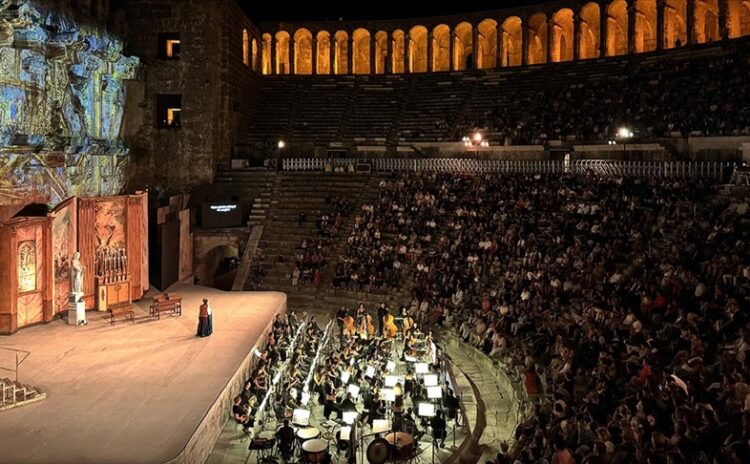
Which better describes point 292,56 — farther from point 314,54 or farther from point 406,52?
point 406,52

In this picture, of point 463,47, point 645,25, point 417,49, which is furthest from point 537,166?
point 417,49

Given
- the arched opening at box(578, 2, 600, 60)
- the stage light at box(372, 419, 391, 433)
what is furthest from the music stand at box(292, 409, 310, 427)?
the arched opening at box(578, 2, 600, 60)

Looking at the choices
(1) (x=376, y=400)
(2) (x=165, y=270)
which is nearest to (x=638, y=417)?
(1) (x=376, y=400)

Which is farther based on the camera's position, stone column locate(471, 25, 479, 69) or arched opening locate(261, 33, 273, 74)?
arched opening locate(261, 33, 273, 74)

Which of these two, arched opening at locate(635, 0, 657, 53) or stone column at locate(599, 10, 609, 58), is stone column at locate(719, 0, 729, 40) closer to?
arched opening at locate(635, 0, 657, 53)

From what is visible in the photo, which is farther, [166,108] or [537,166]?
[166,108]

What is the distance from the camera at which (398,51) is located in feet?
152

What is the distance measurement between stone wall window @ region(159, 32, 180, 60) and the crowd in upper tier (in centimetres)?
1215

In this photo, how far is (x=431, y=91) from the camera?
40.3 metres

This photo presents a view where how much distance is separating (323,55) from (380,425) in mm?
37331

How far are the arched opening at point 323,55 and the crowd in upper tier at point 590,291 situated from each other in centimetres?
1839

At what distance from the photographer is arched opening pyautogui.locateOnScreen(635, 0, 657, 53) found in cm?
3856

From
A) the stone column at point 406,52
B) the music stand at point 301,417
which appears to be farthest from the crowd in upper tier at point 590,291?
the stone column at point 406,52

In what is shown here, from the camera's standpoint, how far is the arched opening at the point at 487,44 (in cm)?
4316
